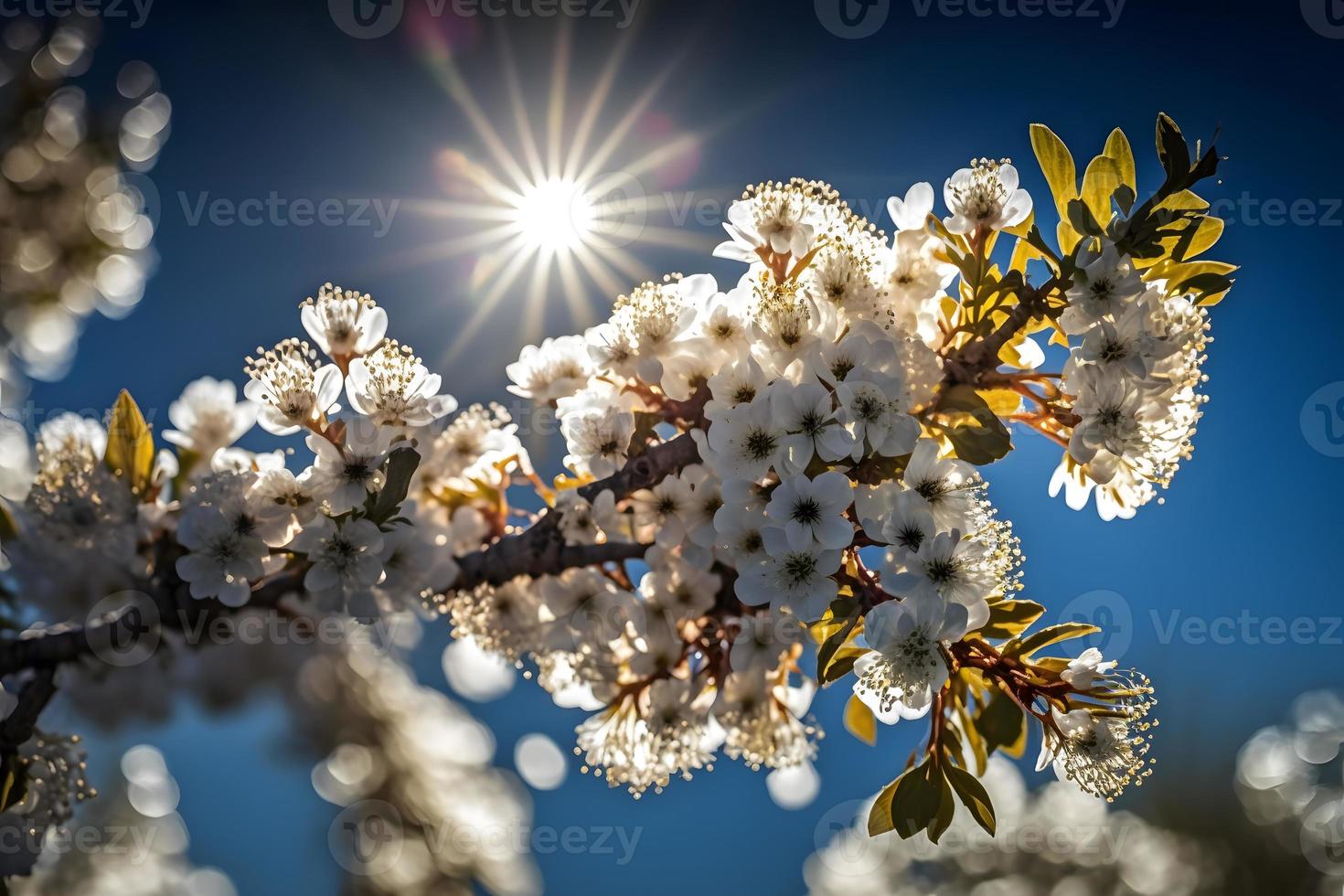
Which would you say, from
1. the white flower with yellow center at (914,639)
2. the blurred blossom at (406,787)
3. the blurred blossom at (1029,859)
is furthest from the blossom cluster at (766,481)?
the blurred blossom at (1029,859)

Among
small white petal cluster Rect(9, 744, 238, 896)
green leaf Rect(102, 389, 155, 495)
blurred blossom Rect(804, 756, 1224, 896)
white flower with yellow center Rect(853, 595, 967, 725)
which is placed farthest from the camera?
blurred blossom Rect(804, 756, 1224, 896)

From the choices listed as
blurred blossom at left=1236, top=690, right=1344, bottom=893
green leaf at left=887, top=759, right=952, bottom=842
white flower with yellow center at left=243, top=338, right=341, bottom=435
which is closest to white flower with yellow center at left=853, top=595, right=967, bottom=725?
green leaf at left=887, top=759, right=952, bottom=842

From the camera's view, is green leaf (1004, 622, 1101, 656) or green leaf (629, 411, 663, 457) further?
green leaf (629, 411, 663, 457)

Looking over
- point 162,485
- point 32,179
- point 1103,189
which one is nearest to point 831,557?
point 1103,189

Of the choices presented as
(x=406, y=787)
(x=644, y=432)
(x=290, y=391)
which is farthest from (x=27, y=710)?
(x=406, y=787)

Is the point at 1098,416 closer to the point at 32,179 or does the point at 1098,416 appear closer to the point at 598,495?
the point at 598,495

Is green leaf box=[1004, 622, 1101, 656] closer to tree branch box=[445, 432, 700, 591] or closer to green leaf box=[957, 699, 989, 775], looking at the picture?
green leaf box=[957, 699, 989, 775]
